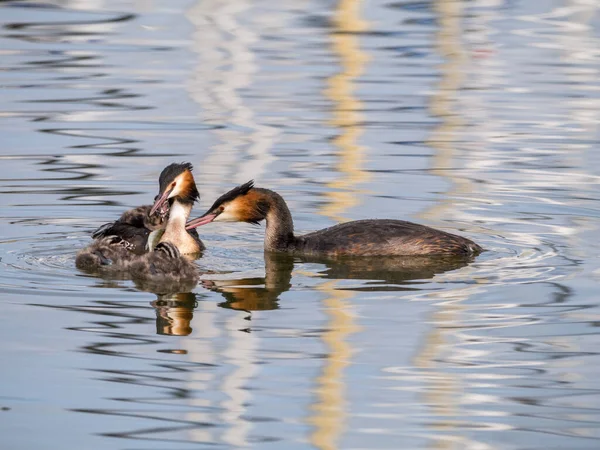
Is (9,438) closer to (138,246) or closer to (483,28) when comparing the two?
(138,246)

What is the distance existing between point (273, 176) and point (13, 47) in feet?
29.8

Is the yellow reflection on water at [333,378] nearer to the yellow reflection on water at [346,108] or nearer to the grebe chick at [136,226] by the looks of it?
the grebe chick at [136,226]

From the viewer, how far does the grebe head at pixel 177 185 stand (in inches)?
391

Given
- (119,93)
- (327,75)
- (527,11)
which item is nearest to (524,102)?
(327,75)

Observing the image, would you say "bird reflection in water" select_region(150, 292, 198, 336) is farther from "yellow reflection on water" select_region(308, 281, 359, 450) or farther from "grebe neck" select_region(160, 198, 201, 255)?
"grebe neck" select_region(160, 198, 201, 255)

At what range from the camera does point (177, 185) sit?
9.99 meters

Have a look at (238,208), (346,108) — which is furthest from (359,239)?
(346,108)

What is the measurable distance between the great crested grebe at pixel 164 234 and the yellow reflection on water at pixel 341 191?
118 cm

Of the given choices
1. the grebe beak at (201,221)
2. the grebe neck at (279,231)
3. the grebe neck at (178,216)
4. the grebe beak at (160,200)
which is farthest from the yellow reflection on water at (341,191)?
the grebe beak at (160,200)

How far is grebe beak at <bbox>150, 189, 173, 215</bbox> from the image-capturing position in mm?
9727

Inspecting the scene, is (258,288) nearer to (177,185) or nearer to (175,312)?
(175,312)

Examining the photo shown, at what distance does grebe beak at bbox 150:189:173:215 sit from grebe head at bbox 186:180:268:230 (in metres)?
0.23

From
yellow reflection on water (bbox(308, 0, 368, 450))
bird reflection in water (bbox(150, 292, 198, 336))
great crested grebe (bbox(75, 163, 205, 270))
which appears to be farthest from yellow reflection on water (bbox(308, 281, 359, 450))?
great crested grebe (bbox(75, 163, 205, 270))

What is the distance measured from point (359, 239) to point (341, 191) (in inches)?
82.4
